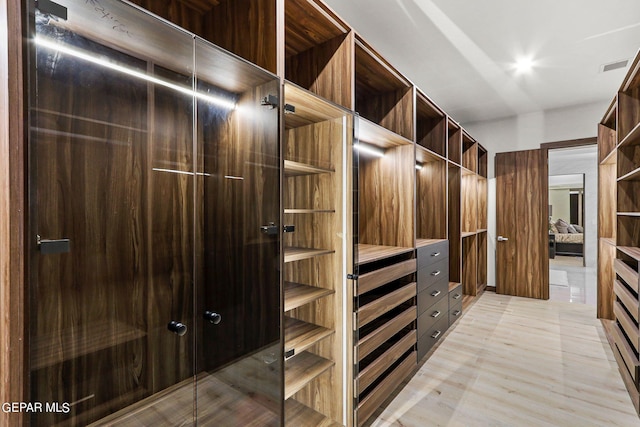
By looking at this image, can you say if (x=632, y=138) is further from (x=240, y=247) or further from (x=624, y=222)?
(x=240, y=247)

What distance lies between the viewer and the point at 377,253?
7.14ft

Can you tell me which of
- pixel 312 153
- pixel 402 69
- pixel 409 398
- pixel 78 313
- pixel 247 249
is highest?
pixel 402 69

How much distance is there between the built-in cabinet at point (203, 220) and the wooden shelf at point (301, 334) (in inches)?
0.4

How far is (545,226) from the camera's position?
4430 millimetres

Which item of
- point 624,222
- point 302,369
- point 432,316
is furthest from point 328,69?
point 624,222

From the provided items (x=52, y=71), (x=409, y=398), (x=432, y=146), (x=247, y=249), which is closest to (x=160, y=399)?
(x=247, y=249)

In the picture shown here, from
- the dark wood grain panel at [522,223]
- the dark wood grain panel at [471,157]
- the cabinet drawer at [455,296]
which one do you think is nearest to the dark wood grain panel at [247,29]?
the cabinet drawer at [455,296]

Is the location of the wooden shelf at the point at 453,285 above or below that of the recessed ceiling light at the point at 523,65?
below

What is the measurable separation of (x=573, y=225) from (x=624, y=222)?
8.55 metres

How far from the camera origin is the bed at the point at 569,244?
835 cm

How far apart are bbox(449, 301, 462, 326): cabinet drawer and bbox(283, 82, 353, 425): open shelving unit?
2077 mm

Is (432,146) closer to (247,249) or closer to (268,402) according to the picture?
(247,249)

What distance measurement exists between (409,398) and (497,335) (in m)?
1.64

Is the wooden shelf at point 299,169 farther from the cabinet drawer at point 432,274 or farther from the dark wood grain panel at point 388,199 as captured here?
the cabinet drawer at point 432,274
